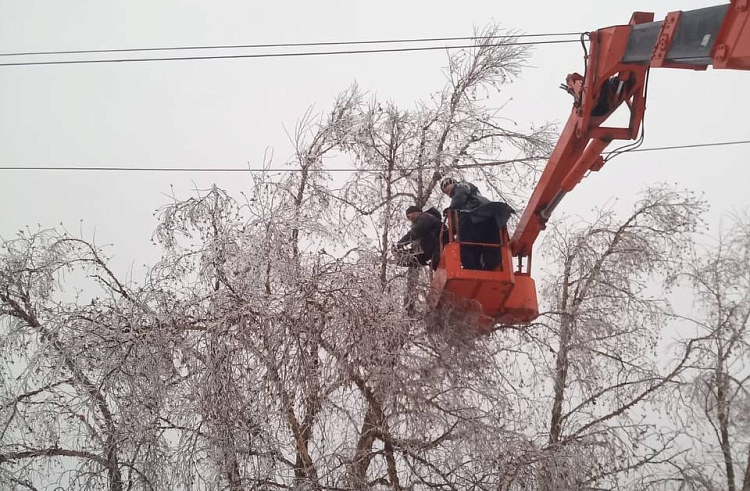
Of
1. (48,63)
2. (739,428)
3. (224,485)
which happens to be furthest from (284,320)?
(739,428)

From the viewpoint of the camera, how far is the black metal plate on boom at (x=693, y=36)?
4043mm

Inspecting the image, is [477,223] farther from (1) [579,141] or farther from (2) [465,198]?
(1) [579,141]

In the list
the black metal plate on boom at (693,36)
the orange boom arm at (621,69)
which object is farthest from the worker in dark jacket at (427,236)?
the black metal plate on boom at (693,36)

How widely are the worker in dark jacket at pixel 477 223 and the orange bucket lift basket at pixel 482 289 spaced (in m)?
0.06

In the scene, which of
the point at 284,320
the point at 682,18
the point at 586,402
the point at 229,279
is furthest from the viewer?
the point at 586,402

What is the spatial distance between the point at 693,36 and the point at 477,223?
2.52 metres

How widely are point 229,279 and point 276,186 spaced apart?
1.30 m

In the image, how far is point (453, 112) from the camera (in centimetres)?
854

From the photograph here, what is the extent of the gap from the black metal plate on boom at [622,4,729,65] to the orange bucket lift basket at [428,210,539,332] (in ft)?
7.08

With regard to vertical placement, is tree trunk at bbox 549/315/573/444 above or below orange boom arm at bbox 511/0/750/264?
below

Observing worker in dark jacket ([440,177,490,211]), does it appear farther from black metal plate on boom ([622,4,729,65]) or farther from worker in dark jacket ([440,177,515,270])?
black metal plate on boom ([622,4,729,65])

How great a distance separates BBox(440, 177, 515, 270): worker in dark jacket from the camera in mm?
6148

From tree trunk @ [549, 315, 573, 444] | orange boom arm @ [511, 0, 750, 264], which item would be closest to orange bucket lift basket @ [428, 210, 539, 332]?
orange boom arm @ [511, 0, 750, 264]

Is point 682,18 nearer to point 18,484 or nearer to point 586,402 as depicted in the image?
point 586,402
